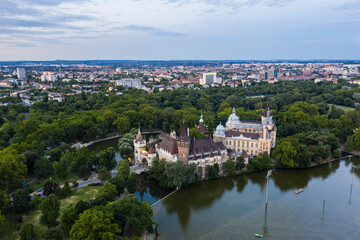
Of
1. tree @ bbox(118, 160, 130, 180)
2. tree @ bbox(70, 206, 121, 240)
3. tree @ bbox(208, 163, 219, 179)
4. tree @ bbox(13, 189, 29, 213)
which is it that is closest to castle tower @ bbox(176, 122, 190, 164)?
tree @ bbox(208, 163, 219, 179)

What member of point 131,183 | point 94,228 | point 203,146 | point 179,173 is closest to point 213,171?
point 203,146

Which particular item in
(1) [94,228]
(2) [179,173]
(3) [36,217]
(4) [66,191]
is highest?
(1) [94,228]

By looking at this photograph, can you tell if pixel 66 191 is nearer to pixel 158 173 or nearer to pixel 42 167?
pixel 42 167

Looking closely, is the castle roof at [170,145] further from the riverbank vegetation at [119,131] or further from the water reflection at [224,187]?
the water reflection at [224,187]

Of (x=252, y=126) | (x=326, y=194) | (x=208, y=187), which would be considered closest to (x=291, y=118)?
(x=252, y=126)

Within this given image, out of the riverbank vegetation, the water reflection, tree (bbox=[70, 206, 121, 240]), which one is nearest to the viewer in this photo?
tree (bbox=[70, 206, 121, 240])

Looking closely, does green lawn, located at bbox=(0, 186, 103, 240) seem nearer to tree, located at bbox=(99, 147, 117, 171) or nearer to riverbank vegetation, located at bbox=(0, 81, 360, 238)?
riverbank vegetation, located at bbox=(0, 81, 360, 238)

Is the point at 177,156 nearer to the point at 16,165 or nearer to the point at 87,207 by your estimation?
the point at 87,207
